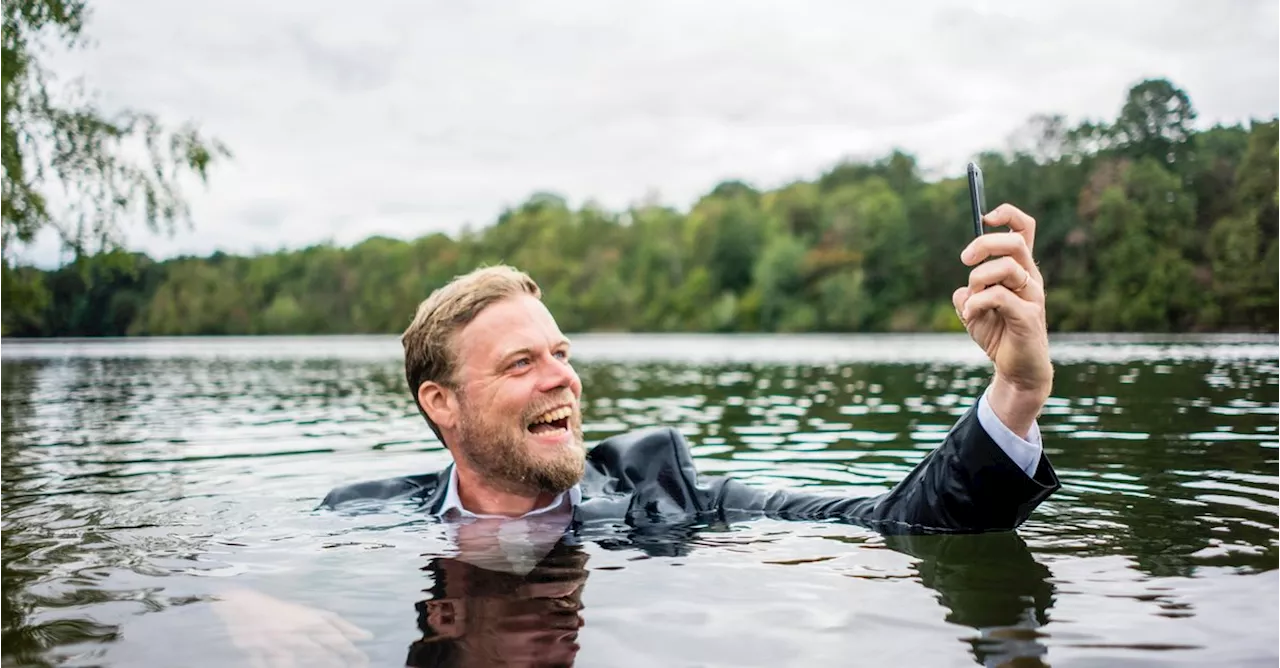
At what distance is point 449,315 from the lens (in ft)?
17.8

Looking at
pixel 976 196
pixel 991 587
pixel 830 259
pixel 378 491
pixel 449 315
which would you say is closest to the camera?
pixel 976 196

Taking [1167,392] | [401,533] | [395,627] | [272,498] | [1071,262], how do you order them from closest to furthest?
[395,627], [401,533], [272,498], [1167,392], [1071,262]

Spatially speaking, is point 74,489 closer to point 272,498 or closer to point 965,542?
point 272,498

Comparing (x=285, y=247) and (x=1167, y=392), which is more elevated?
(x=285, y=247)

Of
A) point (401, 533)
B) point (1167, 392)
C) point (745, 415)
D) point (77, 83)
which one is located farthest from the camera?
point (77, 83)

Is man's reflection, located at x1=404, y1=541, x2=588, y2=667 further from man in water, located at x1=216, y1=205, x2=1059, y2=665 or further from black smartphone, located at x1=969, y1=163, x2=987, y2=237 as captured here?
black smartphone, located at x1=969, y1=163, x2=987, y2=237

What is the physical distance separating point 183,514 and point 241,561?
2.08 metres

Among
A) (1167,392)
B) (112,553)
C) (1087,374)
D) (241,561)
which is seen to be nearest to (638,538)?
(241,561)

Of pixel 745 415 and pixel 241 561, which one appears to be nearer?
pixel 241 561

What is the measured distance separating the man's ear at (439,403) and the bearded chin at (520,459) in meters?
0.11

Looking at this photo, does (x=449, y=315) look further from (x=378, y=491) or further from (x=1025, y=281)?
(x=1025, y=281)

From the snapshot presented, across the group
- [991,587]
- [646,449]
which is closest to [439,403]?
[646,449]

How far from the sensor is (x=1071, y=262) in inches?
2980

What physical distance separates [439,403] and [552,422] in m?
0.71
